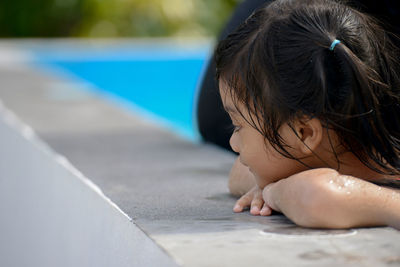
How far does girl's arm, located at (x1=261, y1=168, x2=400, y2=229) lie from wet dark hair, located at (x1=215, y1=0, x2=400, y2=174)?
9 centimetres

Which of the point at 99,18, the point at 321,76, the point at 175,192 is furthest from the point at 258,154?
the point at 99,18

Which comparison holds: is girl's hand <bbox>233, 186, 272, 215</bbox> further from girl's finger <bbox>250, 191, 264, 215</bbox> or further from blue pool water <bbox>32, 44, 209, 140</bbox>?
blue pool water <bbox>32, 44, 209, 140</bbox>

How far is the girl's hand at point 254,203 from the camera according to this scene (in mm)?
1300

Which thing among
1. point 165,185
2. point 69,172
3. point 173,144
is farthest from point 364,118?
point 173,144

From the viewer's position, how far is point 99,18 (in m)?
7.83

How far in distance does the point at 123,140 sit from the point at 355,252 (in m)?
1.45

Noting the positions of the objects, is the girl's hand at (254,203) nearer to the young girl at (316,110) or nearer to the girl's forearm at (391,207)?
the young girl at (316,110)

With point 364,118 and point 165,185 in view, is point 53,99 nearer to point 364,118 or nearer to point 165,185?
point 165,185

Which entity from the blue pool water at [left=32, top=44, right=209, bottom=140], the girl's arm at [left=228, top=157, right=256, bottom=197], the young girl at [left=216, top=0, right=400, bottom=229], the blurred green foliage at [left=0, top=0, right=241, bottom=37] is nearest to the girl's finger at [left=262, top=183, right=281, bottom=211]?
the young girl at [left=216, top=0, right=400, bottom=229]

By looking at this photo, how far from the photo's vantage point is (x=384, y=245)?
107 cm

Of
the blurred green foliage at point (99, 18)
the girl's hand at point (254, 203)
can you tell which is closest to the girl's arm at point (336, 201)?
the girl's hand at point (254, 203)

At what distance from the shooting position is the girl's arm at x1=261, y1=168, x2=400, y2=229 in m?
1.14

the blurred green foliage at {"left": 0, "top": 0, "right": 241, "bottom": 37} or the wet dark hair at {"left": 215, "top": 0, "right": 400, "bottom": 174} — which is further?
the blurred green foliage at {"left": 0, "top": 0, "right": 241, "bottom": 37}

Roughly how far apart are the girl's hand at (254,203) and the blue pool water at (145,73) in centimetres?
421
